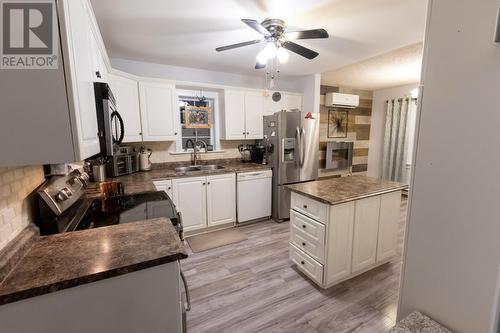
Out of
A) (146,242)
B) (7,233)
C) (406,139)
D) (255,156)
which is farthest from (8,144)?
(406,139)

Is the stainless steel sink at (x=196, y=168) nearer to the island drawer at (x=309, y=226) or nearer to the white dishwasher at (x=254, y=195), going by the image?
the white dishwasher at (x=254, y=195)

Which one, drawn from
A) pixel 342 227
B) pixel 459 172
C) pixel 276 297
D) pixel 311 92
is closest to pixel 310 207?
pixel 342 227

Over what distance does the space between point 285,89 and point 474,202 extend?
3.93 m

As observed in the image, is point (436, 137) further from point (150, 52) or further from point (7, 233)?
point (150, 52)

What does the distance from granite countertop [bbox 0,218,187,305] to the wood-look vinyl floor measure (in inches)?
41.8

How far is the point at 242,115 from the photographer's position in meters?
3.75

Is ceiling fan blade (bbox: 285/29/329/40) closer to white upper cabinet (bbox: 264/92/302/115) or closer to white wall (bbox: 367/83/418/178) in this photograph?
white upper cabinet (bbox: 264/92/302/115)

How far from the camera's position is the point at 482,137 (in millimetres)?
819

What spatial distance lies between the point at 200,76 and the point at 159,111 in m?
0.97

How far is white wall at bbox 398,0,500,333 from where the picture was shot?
31.7 inches

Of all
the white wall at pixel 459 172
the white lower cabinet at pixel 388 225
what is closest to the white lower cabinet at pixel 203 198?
the white lower cabinet at pixel 388 225

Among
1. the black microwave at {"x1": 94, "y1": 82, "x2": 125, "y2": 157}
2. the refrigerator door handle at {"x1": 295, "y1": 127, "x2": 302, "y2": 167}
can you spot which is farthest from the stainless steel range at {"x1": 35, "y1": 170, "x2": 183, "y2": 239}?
the refrigerator door handle at {"x1": 295, "y1": 127, "x2": 302, "y2": 167}

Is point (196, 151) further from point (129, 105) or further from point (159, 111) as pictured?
point (129, 105)

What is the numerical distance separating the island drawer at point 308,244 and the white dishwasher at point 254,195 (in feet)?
4.08
